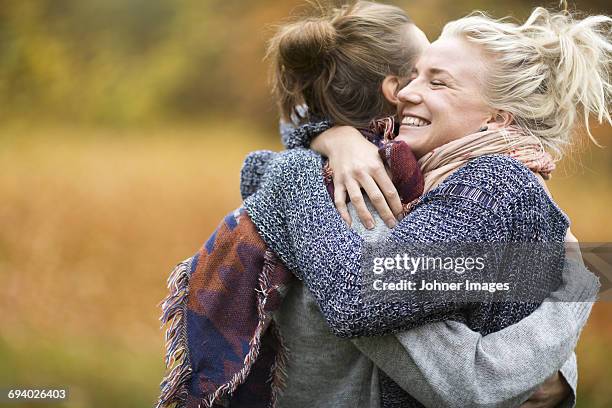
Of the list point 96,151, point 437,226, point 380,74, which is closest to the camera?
point 437,226

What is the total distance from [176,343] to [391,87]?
33.5 inches

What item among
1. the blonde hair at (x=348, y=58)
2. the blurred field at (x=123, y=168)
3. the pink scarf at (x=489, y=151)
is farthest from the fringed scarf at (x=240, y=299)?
the blurred field at (x=123, y=168)

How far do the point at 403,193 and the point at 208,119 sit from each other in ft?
11.3

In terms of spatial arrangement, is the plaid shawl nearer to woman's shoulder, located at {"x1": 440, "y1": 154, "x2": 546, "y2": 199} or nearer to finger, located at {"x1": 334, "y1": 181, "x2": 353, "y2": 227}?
finger, located at {"x1": 334, "y1": 181, "x2": 353, "y2": 227}

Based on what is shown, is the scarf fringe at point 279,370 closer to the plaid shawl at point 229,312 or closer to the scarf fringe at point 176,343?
the plaid shawl at point 229,312

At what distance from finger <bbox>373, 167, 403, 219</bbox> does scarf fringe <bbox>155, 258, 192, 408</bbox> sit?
505mm

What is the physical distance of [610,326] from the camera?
4.35 meters

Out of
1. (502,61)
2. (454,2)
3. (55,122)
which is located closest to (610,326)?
(454,2)

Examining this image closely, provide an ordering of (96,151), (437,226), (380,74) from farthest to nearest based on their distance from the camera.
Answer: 1. (96,151)
2. (380,74)
3. (437,226)

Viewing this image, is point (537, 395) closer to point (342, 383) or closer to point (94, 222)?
point (342, 383)

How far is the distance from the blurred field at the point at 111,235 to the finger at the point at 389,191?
2.90 metres

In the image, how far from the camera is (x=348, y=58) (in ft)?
6.03

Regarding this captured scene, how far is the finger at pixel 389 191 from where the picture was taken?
5.18 feet

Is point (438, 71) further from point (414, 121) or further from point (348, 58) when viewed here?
point (348, 58)
